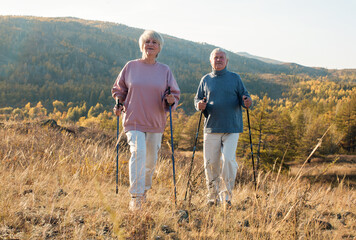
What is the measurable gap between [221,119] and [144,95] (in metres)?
1.14

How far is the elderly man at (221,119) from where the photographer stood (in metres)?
3.71

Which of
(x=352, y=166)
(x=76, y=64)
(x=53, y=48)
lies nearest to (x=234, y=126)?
(x=352, y=166)

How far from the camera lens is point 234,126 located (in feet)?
12.3

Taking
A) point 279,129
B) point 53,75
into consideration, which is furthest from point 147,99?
point 53,75

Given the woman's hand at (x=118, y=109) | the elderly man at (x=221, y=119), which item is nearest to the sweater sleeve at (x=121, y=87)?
the woman's hand at (x=118, y=109)

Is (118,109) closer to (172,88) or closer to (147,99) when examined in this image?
(147,99)

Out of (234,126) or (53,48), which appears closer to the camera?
(234,126)

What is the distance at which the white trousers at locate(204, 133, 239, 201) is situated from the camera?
3.65m

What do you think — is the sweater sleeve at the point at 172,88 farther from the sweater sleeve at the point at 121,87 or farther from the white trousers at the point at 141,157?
the sweater sleeve at the point at 121,87

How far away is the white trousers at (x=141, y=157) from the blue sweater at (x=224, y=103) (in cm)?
88

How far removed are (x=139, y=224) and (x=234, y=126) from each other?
2.00 metres

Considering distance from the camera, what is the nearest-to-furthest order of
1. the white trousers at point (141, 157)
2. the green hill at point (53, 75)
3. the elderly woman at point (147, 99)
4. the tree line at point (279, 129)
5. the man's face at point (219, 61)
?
the white trousers at point (141, 157), the elderly woman at point (147, 99), the man's face at point (219, 61), the tree line at point (279, 129), the green hill at point (53, 75)

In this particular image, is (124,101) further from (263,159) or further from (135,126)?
(263,159)

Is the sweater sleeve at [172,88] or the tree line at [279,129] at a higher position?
the sweater sleeve at [172,88]
